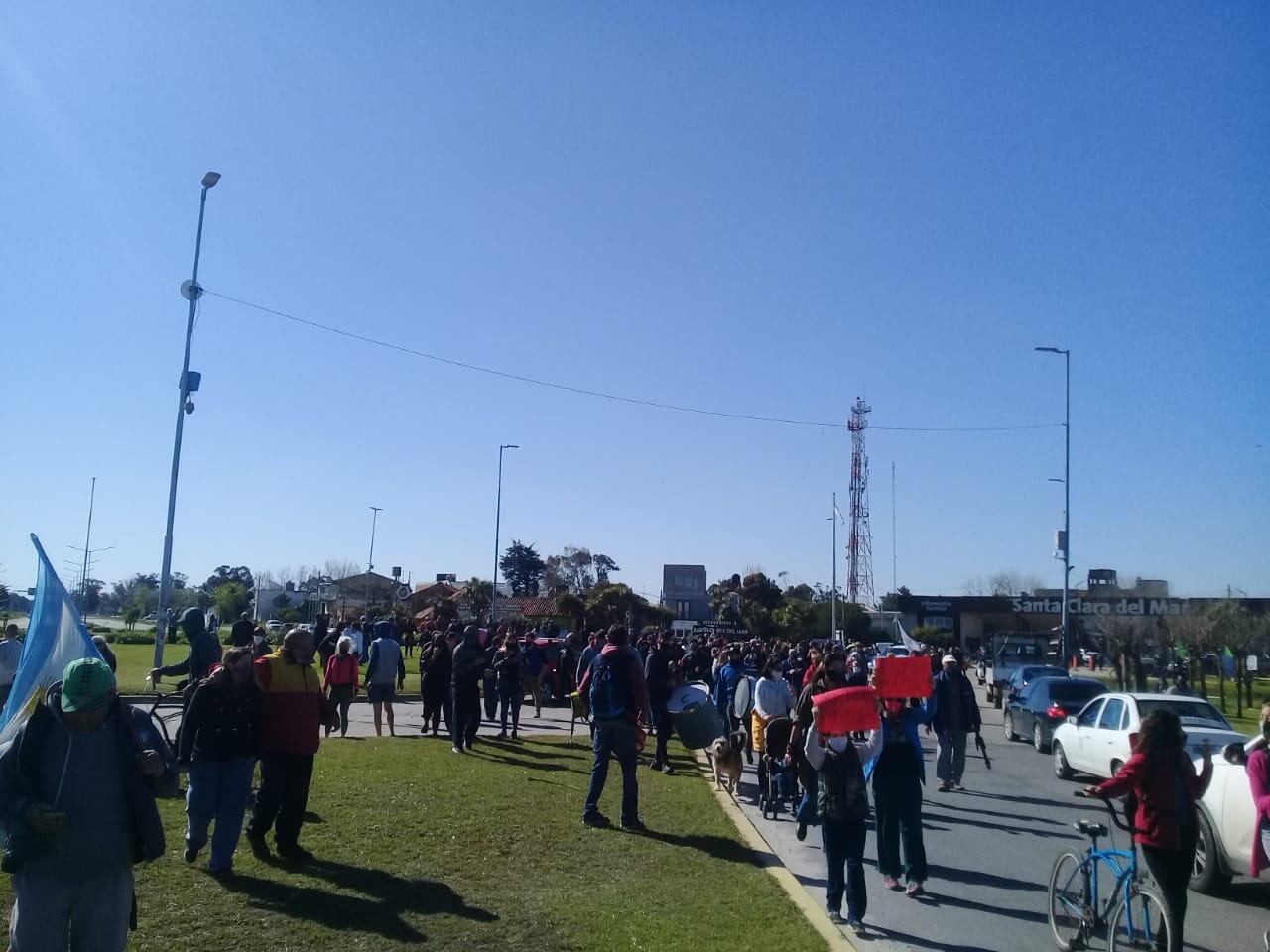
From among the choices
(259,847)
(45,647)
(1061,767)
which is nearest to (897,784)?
(259,847)

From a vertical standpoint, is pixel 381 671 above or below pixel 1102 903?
above

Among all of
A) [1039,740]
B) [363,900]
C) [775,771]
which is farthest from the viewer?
[1039,740]

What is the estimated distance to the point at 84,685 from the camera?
4730 millimetres

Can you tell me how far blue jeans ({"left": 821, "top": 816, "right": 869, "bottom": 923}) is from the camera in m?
7.21

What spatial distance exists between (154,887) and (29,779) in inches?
116

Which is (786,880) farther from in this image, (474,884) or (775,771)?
(775,771)

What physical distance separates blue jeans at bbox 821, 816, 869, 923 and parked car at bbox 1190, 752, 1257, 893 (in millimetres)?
2776

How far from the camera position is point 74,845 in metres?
4.65

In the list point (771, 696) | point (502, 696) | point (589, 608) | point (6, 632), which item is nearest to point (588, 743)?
point (502, 696)

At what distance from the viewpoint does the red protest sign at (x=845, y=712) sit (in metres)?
7.43

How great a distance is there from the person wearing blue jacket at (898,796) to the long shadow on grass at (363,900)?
10.2 feet

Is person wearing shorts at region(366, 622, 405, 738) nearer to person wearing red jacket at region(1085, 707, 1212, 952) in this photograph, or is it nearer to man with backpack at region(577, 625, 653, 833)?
man with backpack at region(577, 625, 653, 833)

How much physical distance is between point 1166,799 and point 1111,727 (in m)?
9.11

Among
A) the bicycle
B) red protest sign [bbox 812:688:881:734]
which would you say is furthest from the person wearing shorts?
the bicycle
